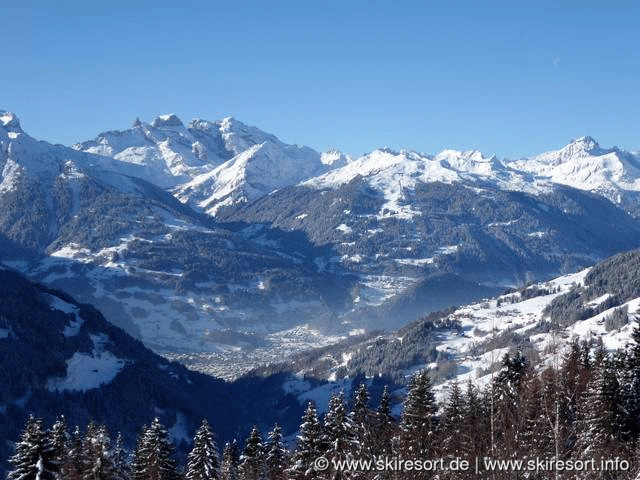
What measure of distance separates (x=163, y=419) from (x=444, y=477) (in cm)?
16719

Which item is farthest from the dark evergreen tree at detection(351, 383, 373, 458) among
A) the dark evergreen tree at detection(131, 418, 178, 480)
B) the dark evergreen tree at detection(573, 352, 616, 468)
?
the dark evergreen tree at detection(131, 418, 178, 480)

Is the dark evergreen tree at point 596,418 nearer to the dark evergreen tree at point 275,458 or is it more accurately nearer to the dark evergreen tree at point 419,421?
the dark evergreen tree at point 419,421

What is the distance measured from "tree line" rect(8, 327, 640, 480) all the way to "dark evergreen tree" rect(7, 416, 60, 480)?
72 mm

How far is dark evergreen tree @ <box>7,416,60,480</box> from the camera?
5722 cm

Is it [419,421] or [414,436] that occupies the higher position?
[419,421]

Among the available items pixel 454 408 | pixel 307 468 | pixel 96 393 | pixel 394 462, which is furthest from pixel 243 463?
pixel 96 393

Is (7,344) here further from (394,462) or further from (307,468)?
(394,462)

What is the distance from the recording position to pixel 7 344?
195 meters

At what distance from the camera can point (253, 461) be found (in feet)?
231

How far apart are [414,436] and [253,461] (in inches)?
920

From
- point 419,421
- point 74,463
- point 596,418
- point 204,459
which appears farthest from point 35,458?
point 596,418

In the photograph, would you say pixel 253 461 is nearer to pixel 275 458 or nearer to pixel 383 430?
pixel 275 458

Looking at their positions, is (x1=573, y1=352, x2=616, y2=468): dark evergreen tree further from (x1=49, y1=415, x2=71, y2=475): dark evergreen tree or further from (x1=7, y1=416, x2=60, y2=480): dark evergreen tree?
(x1=49, y1=415, x2=71, y2=475): dark evergreen tree

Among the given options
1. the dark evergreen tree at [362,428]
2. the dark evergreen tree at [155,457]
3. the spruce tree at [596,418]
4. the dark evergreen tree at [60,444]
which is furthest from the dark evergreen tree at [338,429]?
the dark evergreen tree at [60,444]
